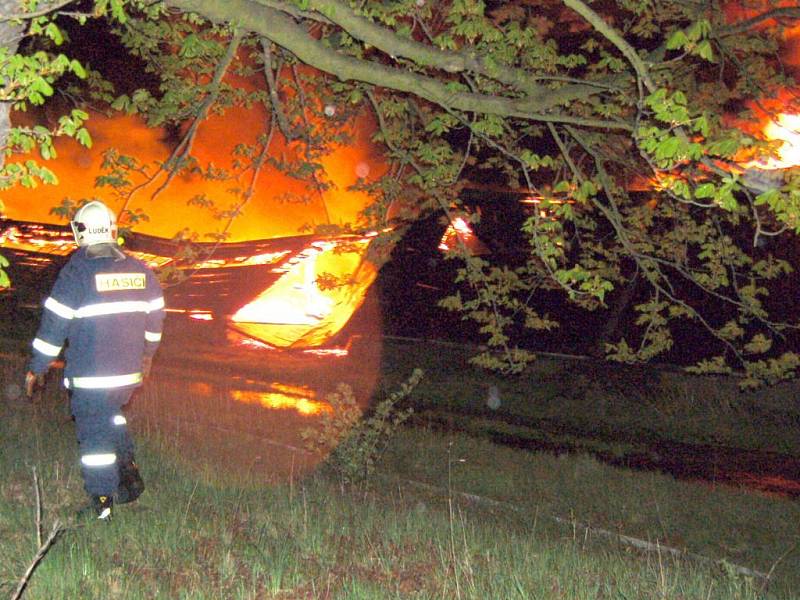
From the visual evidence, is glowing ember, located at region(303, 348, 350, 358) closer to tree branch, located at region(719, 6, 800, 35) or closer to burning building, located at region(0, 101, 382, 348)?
burning building, located at region(0, 101, 382, 348)

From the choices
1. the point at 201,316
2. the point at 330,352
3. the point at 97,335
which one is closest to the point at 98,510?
the point at 97,335

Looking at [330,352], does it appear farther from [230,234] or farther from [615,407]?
[230,234]

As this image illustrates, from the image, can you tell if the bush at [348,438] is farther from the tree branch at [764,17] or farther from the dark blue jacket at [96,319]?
the tree branch at [764,17]

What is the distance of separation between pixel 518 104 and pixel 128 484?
3458 millimetres

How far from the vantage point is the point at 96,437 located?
5176mm

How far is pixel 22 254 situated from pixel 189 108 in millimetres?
10608

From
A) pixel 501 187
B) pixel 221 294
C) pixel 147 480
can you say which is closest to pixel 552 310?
pixel 501 187

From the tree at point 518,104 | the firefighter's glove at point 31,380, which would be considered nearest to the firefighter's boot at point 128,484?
the firefighter's glove at point 31,380

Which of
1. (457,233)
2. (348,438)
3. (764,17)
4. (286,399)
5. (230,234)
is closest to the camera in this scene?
(764,17)

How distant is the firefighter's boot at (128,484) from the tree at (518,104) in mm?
2482

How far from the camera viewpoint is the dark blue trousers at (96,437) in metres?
5.16

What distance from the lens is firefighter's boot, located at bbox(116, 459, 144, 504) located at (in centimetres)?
548

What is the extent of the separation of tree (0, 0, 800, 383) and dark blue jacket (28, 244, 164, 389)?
1418mm

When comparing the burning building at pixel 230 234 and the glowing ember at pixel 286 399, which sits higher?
the burning building at pixel 230 234
